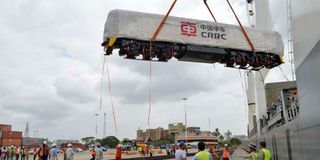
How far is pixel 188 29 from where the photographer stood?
1235 centimetres

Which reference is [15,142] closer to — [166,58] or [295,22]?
[166,58]

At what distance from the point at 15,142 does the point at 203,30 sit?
52.0m

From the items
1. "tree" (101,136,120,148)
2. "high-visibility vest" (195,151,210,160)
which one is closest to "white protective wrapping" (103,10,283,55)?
"high-visibility vest" (195,151,210,160)

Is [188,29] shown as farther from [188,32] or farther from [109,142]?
[109,142]

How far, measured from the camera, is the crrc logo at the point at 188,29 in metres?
12.2

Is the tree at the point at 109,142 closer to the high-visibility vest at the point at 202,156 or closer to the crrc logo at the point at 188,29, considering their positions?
the crrc logo at the point at 188,29

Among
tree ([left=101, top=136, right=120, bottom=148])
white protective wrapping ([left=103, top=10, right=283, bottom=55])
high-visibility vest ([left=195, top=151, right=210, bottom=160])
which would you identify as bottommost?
tree ([left=101, top=136, right=120, bottom=148])

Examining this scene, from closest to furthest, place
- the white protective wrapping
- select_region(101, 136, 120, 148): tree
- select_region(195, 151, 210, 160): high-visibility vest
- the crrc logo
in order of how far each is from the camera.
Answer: select_region(195, 151, 210, 160): high-visibility vest < the white protective wrapping < the crrc logo < select_region(101, 136, 120, 148): tree

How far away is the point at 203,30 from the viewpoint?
1253cm

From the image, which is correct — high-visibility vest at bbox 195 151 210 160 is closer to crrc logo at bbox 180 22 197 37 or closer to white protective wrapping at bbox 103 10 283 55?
white protective wrapping at bbox 103 10 283 55

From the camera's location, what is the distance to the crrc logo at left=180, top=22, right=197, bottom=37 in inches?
480

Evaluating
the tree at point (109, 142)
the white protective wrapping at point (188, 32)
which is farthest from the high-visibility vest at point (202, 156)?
the tree at point (109, 142)

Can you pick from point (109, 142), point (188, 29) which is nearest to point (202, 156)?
point (188, 29)

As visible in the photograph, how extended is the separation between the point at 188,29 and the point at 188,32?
0.16m
